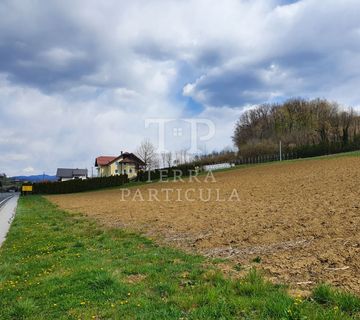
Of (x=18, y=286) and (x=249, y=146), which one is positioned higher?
(x=249, y=146)

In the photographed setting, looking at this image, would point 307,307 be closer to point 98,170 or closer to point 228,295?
point 228,295

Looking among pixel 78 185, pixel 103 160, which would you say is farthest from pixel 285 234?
→ pixel 103 160

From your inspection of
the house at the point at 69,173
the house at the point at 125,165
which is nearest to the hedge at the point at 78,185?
the house at the point at 125,165

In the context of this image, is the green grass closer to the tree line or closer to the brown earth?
the brown earth

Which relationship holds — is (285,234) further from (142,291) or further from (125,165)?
(125,165)

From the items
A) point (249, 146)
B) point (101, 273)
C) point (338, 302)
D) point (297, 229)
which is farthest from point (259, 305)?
point (249, 146)

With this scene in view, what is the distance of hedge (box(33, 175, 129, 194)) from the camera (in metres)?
61.5

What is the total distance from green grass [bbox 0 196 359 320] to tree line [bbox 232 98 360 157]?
6667cm

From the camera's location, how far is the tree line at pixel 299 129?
71.8 metres

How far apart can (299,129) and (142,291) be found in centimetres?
9858

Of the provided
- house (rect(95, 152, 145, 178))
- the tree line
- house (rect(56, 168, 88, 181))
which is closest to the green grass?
the tree line

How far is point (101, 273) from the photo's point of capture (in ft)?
20.3

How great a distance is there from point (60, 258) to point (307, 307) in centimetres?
578

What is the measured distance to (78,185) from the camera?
2430 inches
